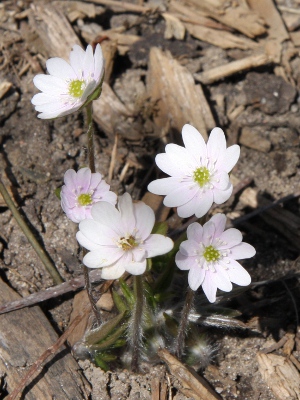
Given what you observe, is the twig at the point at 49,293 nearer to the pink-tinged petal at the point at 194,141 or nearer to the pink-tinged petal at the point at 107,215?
the pink-tinged petal at the point at 107,215

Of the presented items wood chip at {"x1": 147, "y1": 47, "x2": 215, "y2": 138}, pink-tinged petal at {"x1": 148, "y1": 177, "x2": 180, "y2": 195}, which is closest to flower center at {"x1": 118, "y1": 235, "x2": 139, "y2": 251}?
pink-tinged petal at {"x1": 148, "y1": 177, "x2": 180, "y2": 195}

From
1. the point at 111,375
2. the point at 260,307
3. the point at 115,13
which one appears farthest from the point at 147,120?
the point at 111,375

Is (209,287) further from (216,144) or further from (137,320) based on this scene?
(216,144)

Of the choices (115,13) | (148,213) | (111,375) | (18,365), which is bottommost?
(111,375)

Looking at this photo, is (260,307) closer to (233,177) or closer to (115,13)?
(233,177)

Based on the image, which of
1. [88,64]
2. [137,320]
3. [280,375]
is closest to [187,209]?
[137,320]

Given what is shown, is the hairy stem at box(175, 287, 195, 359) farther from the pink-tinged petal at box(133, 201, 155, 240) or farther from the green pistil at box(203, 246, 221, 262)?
the pink-tinged petal at box(133, 201, 155, 240)

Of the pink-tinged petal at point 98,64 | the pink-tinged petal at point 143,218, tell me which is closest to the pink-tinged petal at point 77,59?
the pink-tinged petal at point 98,64
